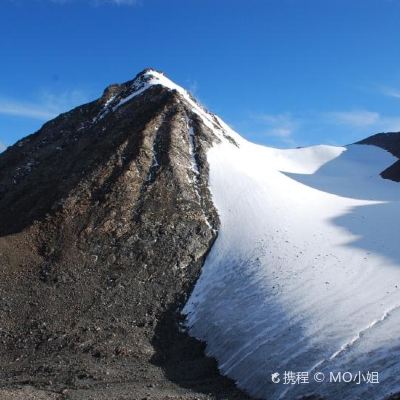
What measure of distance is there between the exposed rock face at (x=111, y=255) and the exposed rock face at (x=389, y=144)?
25.5 metres

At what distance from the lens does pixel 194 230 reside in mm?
29812

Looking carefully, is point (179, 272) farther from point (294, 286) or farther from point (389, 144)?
point (389, 144)

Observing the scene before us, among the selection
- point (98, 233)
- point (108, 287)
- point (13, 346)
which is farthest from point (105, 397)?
point (98, 233)

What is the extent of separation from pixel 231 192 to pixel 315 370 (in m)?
18.4

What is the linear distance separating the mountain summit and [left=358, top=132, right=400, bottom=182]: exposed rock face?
21.4 m

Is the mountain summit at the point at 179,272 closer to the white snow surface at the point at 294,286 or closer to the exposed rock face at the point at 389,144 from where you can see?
the white snow surface at the point at 294,286

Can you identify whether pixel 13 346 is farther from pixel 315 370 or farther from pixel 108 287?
pixel 315 370

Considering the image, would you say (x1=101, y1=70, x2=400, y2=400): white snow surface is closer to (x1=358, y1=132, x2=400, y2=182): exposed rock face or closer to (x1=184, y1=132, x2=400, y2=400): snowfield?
(x1=184, y1=132, x2=400, y2=400): snowfield

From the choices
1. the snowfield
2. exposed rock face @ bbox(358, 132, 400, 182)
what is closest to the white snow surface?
the snowfield

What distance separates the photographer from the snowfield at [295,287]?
17266 millimetres

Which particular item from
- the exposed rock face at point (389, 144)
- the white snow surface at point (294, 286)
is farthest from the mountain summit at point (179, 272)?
the exposed rock face at point (389, 144)

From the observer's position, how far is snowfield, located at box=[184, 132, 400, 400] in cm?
1727

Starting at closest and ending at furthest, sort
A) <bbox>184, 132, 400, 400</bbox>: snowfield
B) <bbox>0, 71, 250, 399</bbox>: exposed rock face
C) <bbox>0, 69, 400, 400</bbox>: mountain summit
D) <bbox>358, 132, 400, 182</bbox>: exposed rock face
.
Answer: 1. <bbox>184, 132, 400, 400</bbox>: snowfield
2. <bbox>0, 69, 400, 400</bbox>: mountain summit
3. <bbox>0, 71, 250, 399</bbox>: exposed rock face
4. <bbox>358, 132, 400, 182</bbox>: exposed rock face

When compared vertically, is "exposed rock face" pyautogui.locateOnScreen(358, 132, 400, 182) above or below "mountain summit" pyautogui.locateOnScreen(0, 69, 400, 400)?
above
